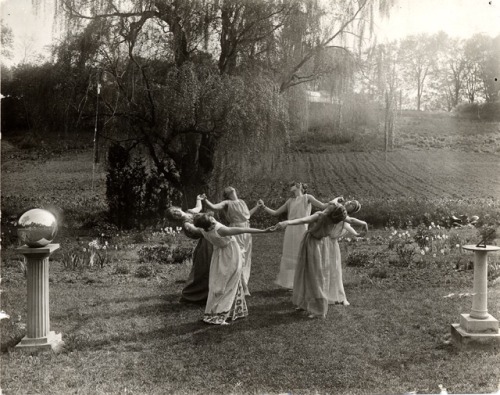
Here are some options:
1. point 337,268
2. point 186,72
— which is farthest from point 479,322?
point 186,72

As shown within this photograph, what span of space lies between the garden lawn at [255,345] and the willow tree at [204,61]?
226 inches

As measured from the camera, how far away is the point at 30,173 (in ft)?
42.0

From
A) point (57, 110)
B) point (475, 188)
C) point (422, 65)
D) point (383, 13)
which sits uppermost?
point (383, 13)

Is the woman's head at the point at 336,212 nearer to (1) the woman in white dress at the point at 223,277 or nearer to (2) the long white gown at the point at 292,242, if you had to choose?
(1) the woman in white dress at the point at 223,277

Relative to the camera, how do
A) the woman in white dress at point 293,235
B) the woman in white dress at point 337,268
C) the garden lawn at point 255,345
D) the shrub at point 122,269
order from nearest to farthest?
the garden lawn at point 255,345 → the woman in white dress at point 337,268 → the woman in white dress at point 293,235 → the shrub at point 122,269

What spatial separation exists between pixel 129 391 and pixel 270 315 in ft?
10.2

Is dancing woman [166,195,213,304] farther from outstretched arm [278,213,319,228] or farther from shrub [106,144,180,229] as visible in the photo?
shrub [106,144,180,229]

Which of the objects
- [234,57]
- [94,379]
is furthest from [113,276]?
[234,57]

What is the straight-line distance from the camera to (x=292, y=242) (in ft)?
30.8

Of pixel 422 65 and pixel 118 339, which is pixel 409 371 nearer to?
pixel 118 339

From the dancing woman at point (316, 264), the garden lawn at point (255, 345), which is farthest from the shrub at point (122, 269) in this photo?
the dancing woman at point (316, 264)

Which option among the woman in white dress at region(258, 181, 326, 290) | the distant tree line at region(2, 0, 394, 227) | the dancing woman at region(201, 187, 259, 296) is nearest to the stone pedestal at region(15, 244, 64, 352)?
the dancing woman at region(201, 187, 259, 296)

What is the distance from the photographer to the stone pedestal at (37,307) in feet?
18.6

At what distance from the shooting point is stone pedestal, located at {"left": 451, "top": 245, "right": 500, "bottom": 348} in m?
5.67
